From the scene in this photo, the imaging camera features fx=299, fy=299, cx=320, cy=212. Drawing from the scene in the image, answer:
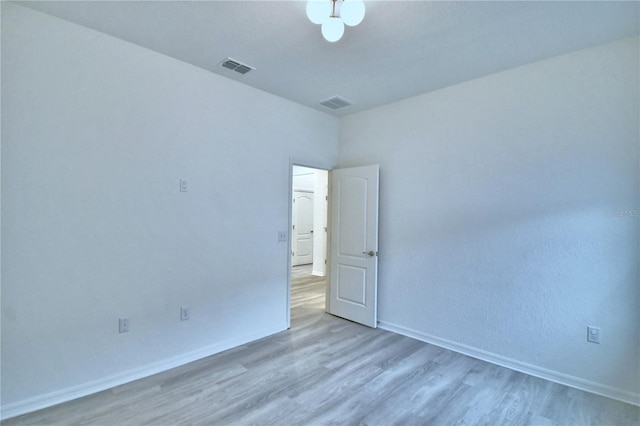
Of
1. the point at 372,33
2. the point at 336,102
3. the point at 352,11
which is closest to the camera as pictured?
the point at 352,11

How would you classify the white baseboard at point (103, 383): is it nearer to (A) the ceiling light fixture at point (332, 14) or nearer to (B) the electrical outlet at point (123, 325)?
(B) the electrical outlet at point (123, 325)

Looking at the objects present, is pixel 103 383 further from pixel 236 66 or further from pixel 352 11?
pixel 352 11

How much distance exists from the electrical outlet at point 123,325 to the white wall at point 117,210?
0.04 meters

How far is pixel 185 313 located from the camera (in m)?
2.84

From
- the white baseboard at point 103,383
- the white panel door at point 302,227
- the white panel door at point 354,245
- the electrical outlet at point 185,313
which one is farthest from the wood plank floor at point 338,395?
the white panel door at point 302,227

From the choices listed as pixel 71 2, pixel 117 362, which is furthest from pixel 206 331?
pixel 71 2

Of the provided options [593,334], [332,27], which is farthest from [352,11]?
[593,334]

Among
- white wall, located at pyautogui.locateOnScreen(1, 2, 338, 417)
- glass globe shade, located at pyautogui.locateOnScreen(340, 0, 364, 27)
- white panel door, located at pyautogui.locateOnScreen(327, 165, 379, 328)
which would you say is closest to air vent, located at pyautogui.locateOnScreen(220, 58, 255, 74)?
white wall, located at pyautogui.locateOnScreen(1, 2, 338, 417)

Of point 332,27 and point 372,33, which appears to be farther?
point 372,33

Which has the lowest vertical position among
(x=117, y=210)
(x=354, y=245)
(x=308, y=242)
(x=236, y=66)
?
(x=308, y=242)

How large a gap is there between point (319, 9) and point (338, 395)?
2714 mm

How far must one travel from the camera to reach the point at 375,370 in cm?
272

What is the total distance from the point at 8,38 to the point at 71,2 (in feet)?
1.61

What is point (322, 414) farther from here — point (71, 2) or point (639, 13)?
point (639, 13)
